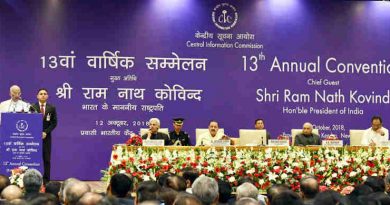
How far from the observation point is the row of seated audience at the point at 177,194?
11.8 ft

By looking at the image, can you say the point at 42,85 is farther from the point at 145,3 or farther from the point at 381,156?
the point at 381,156

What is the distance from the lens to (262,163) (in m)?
8.09

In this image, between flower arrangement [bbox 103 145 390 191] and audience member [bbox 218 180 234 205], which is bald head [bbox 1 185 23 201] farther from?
flower arrangement [bbox 103 145 390 191]

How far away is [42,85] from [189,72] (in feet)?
7.64

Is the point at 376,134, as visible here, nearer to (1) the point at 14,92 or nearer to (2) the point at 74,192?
(1) the point at 14,92

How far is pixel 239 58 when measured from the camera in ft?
39.1

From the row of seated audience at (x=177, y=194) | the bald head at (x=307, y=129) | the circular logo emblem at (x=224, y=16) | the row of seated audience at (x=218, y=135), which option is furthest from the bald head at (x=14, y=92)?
the row of seated audience at (x=177, y=194)

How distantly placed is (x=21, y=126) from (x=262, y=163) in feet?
9.26

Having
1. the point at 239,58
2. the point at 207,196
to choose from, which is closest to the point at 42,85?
the point at 239,58

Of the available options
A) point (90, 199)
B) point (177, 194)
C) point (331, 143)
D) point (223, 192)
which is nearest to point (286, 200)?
point (177, 194)

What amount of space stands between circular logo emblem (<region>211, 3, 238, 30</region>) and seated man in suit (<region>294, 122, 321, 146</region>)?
244 centimetres

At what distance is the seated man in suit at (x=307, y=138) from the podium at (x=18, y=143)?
3675mm

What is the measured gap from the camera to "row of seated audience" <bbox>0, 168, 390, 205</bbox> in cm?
361

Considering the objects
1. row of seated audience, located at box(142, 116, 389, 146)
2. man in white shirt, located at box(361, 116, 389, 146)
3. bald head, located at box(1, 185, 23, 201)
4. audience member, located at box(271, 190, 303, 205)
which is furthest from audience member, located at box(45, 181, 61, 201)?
man in white shirt, located at box(361, 116, 389, 146)
